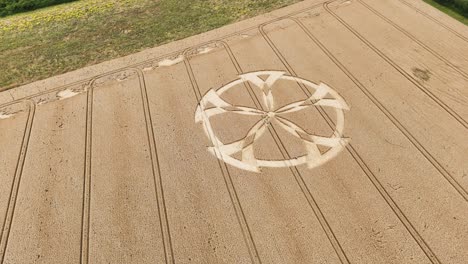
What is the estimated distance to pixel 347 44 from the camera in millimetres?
26000

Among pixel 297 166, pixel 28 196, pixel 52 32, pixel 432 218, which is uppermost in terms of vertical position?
pixel 52 32

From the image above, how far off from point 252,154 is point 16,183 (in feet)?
42.6

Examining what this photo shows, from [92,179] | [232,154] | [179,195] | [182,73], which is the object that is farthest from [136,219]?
[182,73]

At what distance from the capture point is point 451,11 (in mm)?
28750

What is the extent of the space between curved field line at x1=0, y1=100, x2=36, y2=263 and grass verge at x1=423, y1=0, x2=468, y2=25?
33.0 m

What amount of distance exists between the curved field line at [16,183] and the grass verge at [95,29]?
3.87 m

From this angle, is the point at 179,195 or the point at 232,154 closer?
the point at 179,195

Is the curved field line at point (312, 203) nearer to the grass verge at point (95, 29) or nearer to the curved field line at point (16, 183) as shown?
the grass verge at point (95, 29)

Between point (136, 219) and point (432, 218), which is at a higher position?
point (136, 219)

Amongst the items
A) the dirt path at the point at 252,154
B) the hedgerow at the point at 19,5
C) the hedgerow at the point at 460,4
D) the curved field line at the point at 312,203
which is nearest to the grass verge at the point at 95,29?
the hedgerow at the point at 19,5

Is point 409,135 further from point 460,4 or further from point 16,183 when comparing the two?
point 16,183

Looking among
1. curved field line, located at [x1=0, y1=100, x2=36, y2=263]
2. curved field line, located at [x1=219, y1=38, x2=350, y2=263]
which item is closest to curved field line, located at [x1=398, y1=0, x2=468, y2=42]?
curved field line, located at [x1=219, y1=38, x2=350, y2=263]

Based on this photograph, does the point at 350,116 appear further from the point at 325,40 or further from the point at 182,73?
the point at 182,73

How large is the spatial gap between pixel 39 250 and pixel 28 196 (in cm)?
343
